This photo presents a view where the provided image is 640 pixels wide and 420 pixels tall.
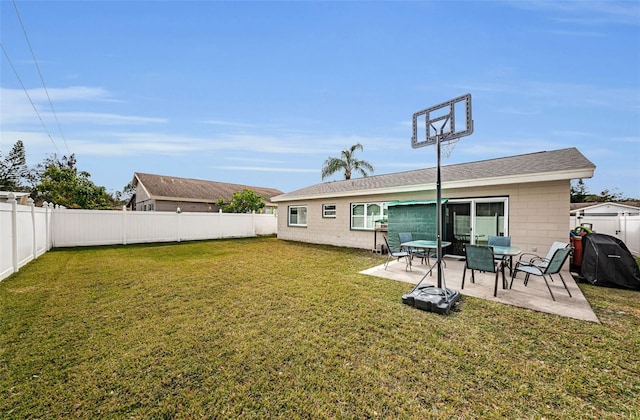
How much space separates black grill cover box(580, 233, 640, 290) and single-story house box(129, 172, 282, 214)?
70.5ft

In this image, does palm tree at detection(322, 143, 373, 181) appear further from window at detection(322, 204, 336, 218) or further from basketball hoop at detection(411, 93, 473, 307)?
basketball hoop at detection(411, 93, 473, 307)

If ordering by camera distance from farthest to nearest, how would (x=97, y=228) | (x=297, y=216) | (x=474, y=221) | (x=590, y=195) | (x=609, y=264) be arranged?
(x=590, y=195) → (x=297, y=216) → (x=97, y=228) → (x=474, y=221) → (x=609, y=264)

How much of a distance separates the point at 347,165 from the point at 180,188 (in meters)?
14.6

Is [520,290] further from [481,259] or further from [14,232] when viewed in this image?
[14,232]

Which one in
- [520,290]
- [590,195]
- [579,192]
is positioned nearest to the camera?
[520,290]

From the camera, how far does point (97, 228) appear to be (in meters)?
11.5

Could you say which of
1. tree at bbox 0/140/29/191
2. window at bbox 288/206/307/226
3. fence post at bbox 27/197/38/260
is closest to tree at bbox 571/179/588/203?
window at bbox 288/206/307/226

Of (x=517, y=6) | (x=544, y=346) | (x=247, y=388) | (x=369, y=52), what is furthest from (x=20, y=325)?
(x=517, y=6)

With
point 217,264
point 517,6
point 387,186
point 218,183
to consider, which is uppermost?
point 517,6

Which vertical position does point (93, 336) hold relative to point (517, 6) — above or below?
below

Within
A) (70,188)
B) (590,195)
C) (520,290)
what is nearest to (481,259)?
(520,290)

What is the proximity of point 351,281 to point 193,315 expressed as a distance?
3.25m

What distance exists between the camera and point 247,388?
2.25 m

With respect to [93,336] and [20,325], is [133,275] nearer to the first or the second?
[20,325]
